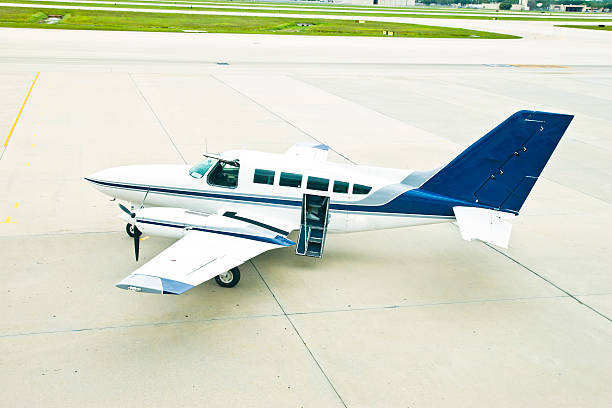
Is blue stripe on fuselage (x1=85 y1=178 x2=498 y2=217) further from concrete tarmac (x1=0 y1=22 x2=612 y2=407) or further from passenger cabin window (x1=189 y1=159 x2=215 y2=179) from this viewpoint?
concrete tarmac (x1=0 y1=22 x2=612 y2=407)

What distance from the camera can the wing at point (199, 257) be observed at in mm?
10442

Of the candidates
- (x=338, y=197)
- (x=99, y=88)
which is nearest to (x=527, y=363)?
(x=338, y=197)

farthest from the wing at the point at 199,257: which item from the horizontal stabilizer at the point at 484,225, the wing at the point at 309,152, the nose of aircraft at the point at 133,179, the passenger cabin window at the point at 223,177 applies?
the wing at the point at 309,152

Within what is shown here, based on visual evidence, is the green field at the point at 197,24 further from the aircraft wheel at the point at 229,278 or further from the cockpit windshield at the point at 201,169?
the aircraft wheel at the point at 229,278

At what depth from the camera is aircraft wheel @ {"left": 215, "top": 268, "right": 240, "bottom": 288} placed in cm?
1243

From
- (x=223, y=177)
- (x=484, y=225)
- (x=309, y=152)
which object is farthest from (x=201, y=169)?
(x=484, y=225)

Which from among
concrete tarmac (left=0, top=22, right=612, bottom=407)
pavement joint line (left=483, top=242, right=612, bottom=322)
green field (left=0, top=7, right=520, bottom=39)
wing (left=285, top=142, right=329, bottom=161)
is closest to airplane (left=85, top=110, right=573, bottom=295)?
concrete tarmac (left=0, top=22, right=612, bottom=407)

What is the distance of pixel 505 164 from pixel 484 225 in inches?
62.6

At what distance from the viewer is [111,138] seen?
79.5ft

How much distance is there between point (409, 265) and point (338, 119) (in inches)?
662

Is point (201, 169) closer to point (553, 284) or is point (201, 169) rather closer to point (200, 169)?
point (200, 169)

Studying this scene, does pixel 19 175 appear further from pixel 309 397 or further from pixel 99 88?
pixel 99 88

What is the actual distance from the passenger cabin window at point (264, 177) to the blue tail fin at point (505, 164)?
3.54 meters

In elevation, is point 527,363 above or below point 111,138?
above
